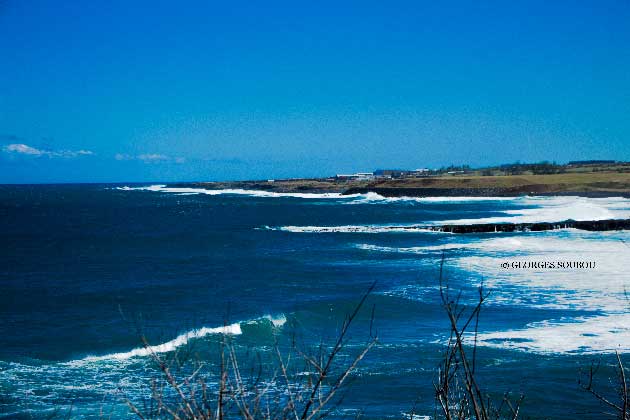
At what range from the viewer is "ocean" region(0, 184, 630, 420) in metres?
12.9

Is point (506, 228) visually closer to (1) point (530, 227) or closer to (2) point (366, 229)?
(1) point (530, 227)

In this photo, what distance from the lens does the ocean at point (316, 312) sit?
12.9m

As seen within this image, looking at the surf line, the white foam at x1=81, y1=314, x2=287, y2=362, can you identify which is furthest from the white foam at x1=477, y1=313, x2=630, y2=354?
the surf line

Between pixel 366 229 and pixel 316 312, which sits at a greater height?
pixel 366 229

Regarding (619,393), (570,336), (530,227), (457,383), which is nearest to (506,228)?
(530,227)

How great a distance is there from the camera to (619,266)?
94.7 ft

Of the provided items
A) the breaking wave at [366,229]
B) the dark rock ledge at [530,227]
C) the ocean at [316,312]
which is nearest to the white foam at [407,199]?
the breaking wave at [366,229]

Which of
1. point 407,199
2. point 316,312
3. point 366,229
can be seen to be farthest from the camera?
point 407,199

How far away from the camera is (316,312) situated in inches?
826

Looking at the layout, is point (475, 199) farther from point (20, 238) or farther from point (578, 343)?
point (578, 343)

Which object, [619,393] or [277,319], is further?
[277,319]

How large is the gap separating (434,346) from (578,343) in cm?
Result: 341

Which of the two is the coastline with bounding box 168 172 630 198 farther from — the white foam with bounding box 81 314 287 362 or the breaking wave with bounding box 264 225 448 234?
the white foam with bounding box 81 314 287 362

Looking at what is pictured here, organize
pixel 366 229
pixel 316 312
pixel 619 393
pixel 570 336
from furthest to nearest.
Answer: pixel 366 229
pixel 316 312
pixel 570 336
pixel 619 393
